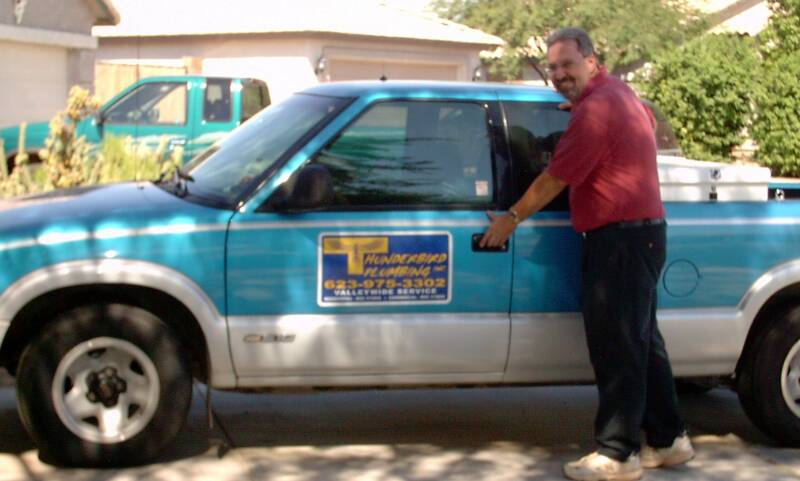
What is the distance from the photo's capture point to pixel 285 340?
5613mm

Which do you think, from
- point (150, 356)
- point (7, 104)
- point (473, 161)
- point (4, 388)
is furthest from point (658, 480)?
point (7, 104)

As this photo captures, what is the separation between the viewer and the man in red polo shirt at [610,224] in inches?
217

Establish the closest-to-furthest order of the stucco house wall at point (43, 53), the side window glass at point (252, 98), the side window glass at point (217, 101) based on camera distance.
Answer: the side window glass at point (217, 101), the side window glass at point (252, 98), the stucco house wall at point (43, 53)

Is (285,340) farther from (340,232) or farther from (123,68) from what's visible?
(123,68)

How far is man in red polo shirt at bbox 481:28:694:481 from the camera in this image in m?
5.52

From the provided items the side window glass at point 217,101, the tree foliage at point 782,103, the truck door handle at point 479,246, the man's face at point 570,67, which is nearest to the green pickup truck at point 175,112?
the side window glass at point 217,101

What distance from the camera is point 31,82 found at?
1756 centimetres

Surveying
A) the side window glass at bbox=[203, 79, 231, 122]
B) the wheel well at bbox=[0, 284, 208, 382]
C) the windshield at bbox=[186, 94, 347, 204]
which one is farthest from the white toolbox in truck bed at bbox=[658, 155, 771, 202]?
the side window glass at bbox=[203, 79, 231, 122]

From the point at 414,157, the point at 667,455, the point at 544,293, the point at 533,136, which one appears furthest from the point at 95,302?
the point at 667,455

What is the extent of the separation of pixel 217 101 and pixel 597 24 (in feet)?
67.5

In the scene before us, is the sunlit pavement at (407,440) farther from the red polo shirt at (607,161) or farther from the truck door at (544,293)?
the red polo shirt at (607,161)

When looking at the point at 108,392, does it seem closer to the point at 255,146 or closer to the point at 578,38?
the point at 255,146

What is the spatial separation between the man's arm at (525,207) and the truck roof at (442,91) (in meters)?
0.59

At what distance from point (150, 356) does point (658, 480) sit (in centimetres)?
235
